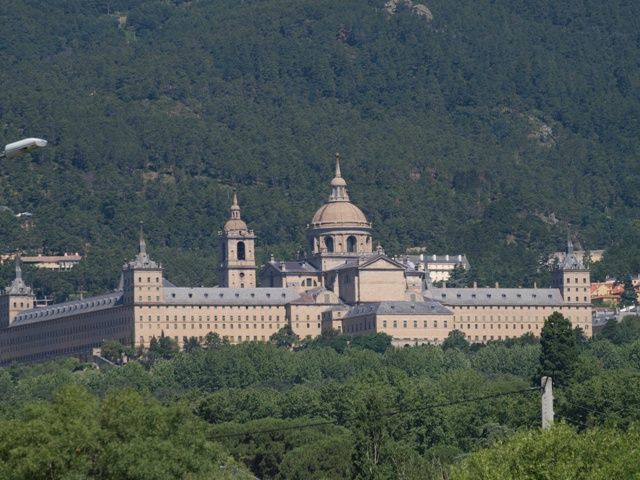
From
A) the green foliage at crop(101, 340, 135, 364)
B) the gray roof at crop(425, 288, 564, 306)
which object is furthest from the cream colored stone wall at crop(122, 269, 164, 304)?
the gray roof at crop(425, 288, 564, 306)

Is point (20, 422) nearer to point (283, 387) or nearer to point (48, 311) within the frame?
point (283, 387)

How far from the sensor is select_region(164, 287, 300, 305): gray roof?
190875 millimetres

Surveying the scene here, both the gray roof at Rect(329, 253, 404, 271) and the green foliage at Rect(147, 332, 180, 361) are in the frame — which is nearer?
the green foliage at Rect(147, 332, 180, 361)

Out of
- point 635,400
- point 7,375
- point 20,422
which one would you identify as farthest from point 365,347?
point 20,422

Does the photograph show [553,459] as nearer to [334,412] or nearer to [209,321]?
[334,412]

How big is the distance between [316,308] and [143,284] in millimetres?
12058

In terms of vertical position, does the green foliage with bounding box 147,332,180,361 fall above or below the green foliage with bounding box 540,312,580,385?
above

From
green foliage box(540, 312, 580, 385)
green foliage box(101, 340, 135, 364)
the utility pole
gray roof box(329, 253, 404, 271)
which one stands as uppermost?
gray roof box(329, 253, 404, 271)

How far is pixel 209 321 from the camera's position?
191m

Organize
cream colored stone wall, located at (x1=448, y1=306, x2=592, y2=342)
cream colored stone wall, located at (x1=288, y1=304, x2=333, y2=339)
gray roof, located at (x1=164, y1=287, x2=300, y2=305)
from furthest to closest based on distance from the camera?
cream colored stone wall, located at (x1=448, y1=306, x2=592, y2=342) → cream colored stone wall, located at (x1=288, y1=304, x2=333, y2=339) → gray roof, located at (x1=164, y1=287, x2=300, y2=305)

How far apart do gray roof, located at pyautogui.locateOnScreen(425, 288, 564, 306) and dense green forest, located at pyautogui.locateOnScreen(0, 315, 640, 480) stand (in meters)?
6.51

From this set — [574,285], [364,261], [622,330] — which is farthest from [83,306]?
[622,330]

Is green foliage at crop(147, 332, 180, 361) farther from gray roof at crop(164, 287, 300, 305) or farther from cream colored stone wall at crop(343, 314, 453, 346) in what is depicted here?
cream colored stone wall at crop(343, 314, 453, 346)

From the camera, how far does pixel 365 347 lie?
17988 centimetres
